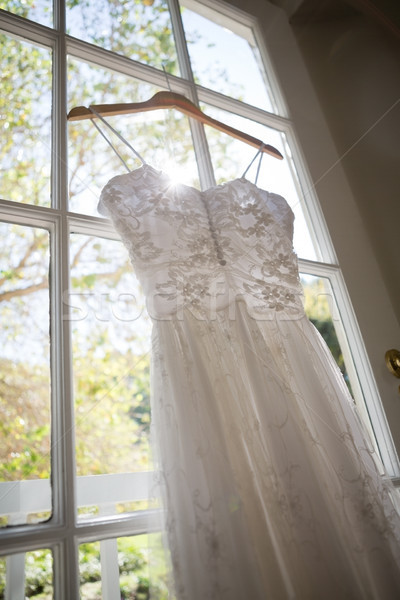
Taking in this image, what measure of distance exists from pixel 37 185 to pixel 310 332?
2.68 ft

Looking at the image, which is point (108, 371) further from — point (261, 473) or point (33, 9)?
point (33, 9)

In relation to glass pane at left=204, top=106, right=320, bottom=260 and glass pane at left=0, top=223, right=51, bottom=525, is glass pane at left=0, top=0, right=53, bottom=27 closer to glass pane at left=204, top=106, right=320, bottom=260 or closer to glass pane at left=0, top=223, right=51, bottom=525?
glass pane at left=204, top=106, right=320, bottom=260

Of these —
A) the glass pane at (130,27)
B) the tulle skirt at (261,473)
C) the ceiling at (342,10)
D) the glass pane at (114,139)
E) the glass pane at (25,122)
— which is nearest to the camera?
the tulle skirt at (261,473)

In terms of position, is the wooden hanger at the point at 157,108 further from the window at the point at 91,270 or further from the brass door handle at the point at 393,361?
the brass door handle at the point at 393,361

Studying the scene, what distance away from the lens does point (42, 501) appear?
35.3 inches

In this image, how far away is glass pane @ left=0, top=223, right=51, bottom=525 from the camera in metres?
0.90

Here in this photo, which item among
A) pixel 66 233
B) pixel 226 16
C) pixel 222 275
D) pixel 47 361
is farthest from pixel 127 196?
pixel 226 16

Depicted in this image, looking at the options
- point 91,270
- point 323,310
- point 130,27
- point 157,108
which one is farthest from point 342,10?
point 91,270

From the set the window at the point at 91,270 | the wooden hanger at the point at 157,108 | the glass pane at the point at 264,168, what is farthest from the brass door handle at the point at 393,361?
the wooden hanger at the point at 157,108

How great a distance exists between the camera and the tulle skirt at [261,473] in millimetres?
814

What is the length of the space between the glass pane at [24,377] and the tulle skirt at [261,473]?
25 centimetres

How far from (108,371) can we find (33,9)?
1.24m

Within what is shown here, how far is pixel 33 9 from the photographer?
151 cm

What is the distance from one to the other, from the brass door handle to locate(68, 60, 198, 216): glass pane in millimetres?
859
